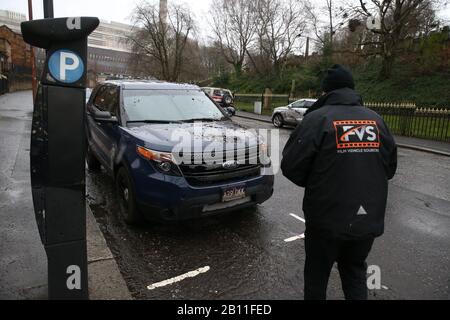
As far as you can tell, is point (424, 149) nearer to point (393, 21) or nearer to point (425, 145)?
point (425, 145)

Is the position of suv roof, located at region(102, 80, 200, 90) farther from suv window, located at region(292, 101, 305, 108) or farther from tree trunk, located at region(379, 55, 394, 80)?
tree trunk, located at region(379, 55, 394, 80)

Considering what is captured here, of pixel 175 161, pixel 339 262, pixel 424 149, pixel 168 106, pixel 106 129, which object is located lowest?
pixel 424 149

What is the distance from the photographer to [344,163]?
2094 millimetres

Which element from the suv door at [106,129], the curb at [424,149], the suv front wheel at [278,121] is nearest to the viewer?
the suv door at [106,129]

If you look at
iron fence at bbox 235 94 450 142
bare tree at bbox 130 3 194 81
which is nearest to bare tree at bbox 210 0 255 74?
bare tree at bbox 130 3 194 81

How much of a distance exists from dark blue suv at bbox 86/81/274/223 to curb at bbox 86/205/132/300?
1.82 ft

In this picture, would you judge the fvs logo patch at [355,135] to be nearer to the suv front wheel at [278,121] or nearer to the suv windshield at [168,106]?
the suv windshield at [168,106]

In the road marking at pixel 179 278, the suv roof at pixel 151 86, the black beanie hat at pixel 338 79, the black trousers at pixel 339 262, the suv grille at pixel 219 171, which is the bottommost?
the road marking at pixel 179 278

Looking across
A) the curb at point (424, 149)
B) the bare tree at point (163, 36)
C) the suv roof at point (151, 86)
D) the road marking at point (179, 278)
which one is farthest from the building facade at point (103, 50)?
the road marking at point (179, 278)

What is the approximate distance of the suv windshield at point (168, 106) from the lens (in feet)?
15.2

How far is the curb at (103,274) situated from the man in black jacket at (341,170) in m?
1.69

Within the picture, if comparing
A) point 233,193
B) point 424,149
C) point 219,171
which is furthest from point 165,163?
point 424,149

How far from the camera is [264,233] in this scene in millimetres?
4125

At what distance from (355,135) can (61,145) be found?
1.90 m
